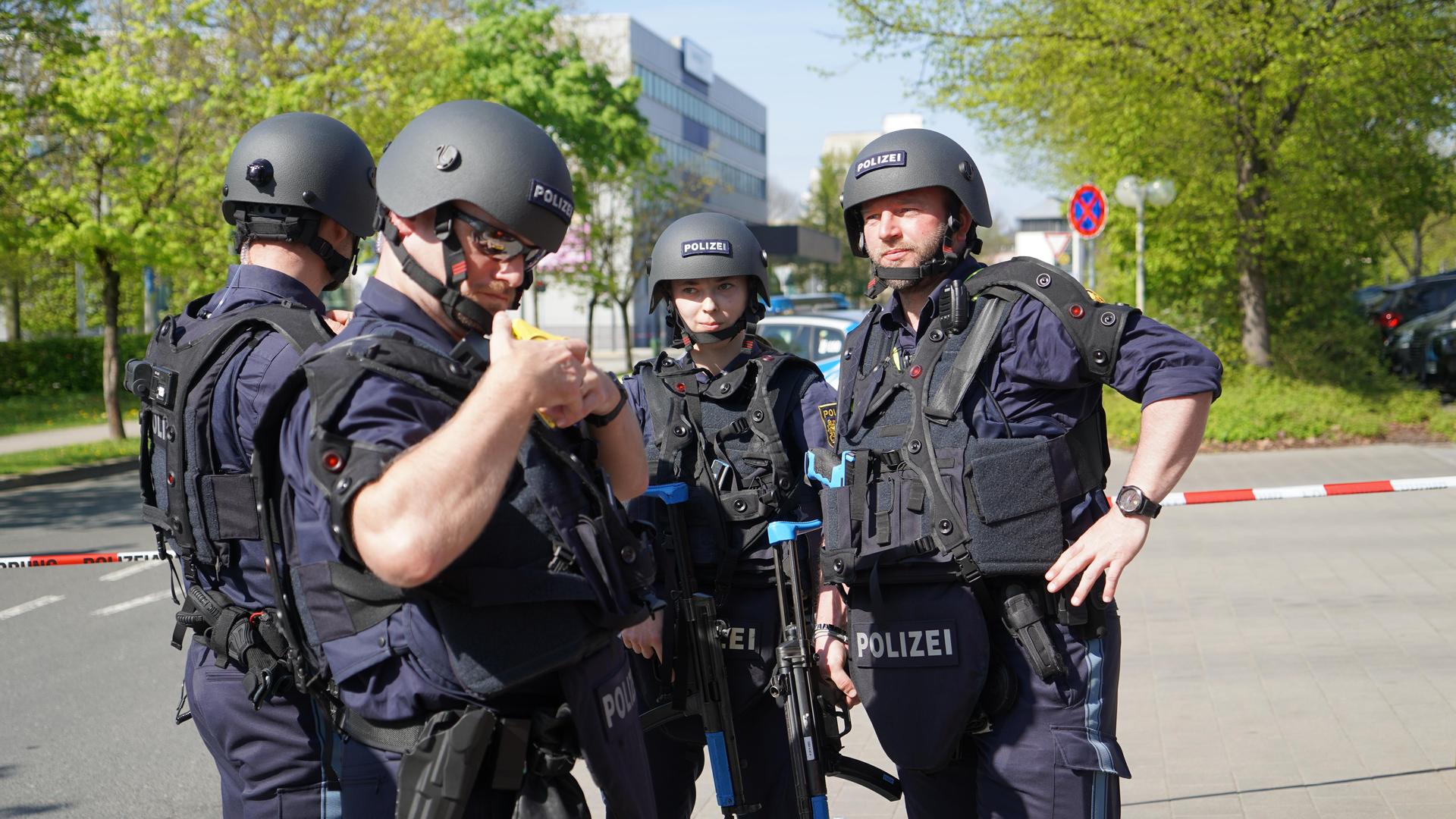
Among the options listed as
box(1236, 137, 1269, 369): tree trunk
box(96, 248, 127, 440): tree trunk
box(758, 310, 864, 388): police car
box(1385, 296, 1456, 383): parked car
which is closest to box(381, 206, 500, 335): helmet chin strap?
box(758, 310, 864, 388): police car

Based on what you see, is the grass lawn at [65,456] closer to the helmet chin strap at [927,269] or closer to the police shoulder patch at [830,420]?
the police shoulder patch at [830,420]

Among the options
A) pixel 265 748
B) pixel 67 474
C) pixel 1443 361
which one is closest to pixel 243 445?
pixel 265 748

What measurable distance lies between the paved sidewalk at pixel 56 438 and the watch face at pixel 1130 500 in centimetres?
1782

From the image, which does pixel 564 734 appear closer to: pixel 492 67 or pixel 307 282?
pixel 307 282

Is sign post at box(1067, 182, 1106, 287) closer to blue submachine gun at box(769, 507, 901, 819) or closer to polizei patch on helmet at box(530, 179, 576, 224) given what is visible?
blue submachine gun at box(769, 507, 901, 819)

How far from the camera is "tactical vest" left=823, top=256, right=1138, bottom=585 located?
2953mm

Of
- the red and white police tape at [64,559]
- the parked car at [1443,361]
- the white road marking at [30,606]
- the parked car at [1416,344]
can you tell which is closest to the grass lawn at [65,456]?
the white road marking at [30,606]

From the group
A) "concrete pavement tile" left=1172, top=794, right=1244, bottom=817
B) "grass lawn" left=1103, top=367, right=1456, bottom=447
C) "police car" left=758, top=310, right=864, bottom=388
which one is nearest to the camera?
"concrete pavement tile" left=1172, top=794, right=1244, bottom=817

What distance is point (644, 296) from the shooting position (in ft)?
209

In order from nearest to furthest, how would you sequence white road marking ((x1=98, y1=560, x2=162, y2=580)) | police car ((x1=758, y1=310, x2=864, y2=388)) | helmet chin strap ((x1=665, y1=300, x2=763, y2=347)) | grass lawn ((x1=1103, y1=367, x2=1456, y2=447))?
1. helmet chin strap ((x1=665, y1=300, x2=763, y2=347))
2. white road marking ((x1=98, y1=560, x2=162, y2=580))
3. police car ((x1=758, y1=310, x2=864, y2=388))
4. grass lawn ((x1=1103, y1=367, x2=1456, y2=447))

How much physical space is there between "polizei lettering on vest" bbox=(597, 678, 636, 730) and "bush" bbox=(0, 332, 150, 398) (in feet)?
92.1

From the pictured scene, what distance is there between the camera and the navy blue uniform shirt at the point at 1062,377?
2.89 meters

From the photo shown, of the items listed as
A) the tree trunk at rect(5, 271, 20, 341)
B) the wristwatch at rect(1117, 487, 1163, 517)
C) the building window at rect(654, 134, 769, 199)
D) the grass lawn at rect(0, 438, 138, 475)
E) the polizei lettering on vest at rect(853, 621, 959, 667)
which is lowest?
the grass lawn at rect(0, 438, 138, 475)

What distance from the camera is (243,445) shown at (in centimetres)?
293
